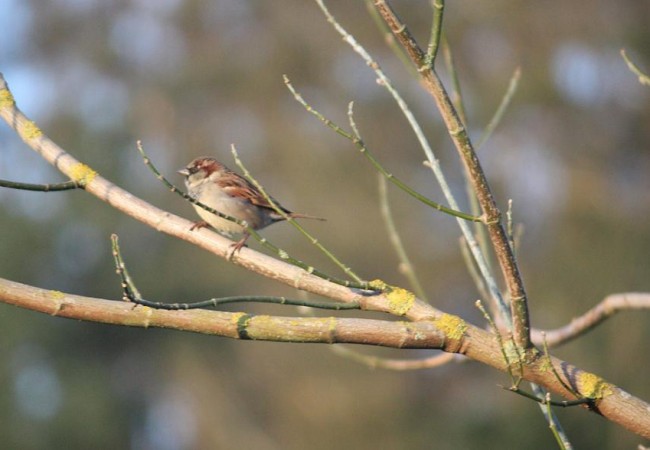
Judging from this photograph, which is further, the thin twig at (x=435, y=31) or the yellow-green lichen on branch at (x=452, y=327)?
the yellow-green lichen on branch at (x=452, y=327)

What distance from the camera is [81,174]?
2828 millimetres

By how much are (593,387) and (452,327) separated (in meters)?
0.34

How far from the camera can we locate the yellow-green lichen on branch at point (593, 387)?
2.33 m

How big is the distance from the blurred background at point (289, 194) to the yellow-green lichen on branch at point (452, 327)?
44.9 feet

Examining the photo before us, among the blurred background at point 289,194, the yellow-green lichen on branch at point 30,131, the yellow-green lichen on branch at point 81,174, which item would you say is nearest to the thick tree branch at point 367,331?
the yellow-green lichen on branch at point 81,174

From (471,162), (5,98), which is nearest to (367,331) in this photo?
(471,162)

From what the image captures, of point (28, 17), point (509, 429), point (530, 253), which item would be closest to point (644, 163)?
point (530, 253)

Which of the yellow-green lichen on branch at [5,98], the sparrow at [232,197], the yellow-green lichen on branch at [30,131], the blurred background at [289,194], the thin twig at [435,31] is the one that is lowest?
the thin twig at [435,31]

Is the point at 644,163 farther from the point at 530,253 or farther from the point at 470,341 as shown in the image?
→ the point at 470,341

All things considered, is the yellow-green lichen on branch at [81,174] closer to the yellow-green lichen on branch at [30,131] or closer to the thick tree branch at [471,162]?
the yellow-green lichen on branch at [30,131]

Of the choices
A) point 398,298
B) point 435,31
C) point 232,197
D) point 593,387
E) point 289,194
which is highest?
point 289,194

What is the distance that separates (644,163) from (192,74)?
9.50 metres

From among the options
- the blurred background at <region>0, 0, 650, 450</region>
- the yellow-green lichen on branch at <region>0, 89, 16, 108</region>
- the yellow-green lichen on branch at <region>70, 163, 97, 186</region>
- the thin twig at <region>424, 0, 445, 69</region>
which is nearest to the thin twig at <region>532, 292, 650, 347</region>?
the thin twig at <region>424, 0, 445, 69</region>

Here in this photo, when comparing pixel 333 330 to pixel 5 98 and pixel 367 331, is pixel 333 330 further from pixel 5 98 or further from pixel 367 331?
pixel 5 98
